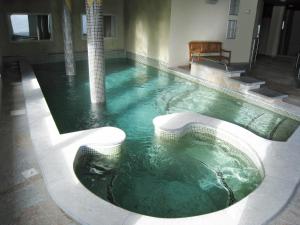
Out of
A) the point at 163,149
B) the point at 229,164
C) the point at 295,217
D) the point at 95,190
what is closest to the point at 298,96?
the point at 229,164

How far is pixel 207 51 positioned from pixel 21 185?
765 cm

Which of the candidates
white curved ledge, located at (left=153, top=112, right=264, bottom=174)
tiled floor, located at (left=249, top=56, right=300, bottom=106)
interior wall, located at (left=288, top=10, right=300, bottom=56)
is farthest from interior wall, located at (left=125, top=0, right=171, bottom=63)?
interior wall, located at (left=288, top=10, right=300, bottom=56)

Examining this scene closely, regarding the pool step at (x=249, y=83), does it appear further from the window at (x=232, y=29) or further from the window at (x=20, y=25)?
the window at (x=20, y=25)

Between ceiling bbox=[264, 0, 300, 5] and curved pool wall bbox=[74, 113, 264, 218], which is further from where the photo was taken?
ceiling bbox=[264, 0, 300, 5]

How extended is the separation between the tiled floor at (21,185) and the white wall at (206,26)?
19.3 ft

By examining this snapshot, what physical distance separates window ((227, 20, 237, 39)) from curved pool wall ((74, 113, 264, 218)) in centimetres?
617

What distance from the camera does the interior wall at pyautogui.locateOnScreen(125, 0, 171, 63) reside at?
9047mm

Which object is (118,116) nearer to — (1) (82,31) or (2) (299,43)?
(1) (82,31)

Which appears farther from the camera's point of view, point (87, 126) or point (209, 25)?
point (209, 25)

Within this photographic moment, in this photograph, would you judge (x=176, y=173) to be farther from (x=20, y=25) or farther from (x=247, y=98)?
(x=20, y=25)

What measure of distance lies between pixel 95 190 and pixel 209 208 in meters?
1.34

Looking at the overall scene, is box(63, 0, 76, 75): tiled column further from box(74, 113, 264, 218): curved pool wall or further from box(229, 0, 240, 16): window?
box(229, 0, 240, 16): window

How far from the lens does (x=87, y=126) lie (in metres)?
5.08

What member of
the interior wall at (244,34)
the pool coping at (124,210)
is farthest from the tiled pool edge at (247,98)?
the interior wall at (244,34)
